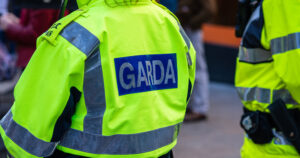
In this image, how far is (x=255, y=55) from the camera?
265 centimetres

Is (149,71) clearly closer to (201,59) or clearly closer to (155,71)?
(155,71)

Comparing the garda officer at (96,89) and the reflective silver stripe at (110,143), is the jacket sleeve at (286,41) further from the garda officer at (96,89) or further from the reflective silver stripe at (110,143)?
the reflective silver stripe at (110,143)

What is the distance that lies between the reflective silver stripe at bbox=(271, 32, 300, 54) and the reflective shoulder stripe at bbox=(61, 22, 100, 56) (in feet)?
3.46

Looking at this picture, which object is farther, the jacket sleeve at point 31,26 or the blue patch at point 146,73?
the jacket sleeve at point 31,26

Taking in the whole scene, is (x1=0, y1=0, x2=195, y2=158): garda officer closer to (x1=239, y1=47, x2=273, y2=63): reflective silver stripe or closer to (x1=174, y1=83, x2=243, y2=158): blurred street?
(x1=239, y1=47, x2=273, y2=63): reflective silver stripe

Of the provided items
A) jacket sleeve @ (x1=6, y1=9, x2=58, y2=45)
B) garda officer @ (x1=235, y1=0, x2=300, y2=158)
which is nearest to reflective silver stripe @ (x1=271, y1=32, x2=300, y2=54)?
garda officer @ (x1=235, y1=0, x2=300, y2=158)

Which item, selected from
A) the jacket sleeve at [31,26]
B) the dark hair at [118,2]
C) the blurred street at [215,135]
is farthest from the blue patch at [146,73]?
the blurred street at [215,135]

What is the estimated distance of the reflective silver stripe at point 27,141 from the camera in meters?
1.89

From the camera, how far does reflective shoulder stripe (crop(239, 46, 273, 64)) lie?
2602mm

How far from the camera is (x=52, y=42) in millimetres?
1843

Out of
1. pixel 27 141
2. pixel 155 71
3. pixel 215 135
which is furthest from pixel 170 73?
pixel 215 135

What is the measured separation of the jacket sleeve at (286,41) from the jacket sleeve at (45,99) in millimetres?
1133

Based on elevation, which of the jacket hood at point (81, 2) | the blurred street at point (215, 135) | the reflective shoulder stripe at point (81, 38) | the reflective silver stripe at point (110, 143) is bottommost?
the blurred street at point (215, 135)

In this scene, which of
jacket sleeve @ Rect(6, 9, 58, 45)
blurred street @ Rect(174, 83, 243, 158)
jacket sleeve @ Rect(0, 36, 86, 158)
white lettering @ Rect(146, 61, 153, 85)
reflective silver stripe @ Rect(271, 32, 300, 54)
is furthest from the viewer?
blurred street @ Rect(174, 83, 243, 158)
